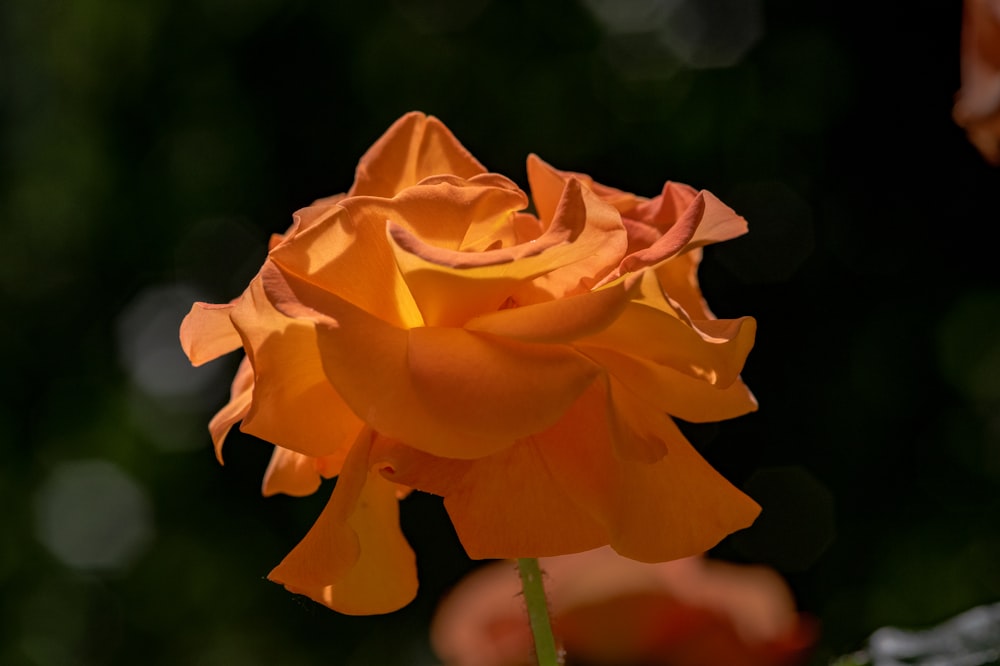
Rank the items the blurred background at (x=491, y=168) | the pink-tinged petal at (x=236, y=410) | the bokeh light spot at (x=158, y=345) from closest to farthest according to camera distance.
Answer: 1. the pink-tinged petal at (x=236, y=410)
2. the blurred background at (x=491, y=168)
3. the bokeh light spot at (x=158, y=345)

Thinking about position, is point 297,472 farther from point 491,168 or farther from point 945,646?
point 491,168

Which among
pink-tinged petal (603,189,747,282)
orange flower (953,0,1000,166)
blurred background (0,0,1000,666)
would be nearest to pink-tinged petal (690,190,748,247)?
pink-tinged petal (603,189,747,282)

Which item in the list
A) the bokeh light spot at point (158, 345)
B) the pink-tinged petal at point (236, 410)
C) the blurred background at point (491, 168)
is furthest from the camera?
the bokeh light spot at point (158, 345)

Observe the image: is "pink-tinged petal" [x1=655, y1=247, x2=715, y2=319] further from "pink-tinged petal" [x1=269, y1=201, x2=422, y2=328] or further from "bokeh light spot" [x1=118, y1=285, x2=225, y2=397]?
"bokeh light spot" [x1=118, y1=285, x2=225, y2=397]

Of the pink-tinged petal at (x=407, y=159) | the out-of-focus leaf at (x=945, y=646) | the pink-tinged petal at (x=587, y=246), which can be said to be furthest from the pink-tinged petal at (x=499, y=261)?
the out-of-focus leaf at (x=945, y=646)

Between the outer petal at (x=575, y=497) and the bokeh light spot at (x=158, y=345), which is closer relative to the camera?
the outer petal at (x=575, y=497)

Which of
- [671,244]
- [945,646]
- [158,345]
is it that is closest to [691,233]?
[671,244]

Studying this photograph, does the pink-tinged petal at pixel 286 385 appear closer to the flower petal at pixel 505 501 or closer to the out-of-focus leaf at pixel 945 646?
the flower petal at pixel 505 501

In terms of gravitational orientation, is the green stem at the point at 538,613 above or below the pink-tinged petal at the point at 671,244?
below
